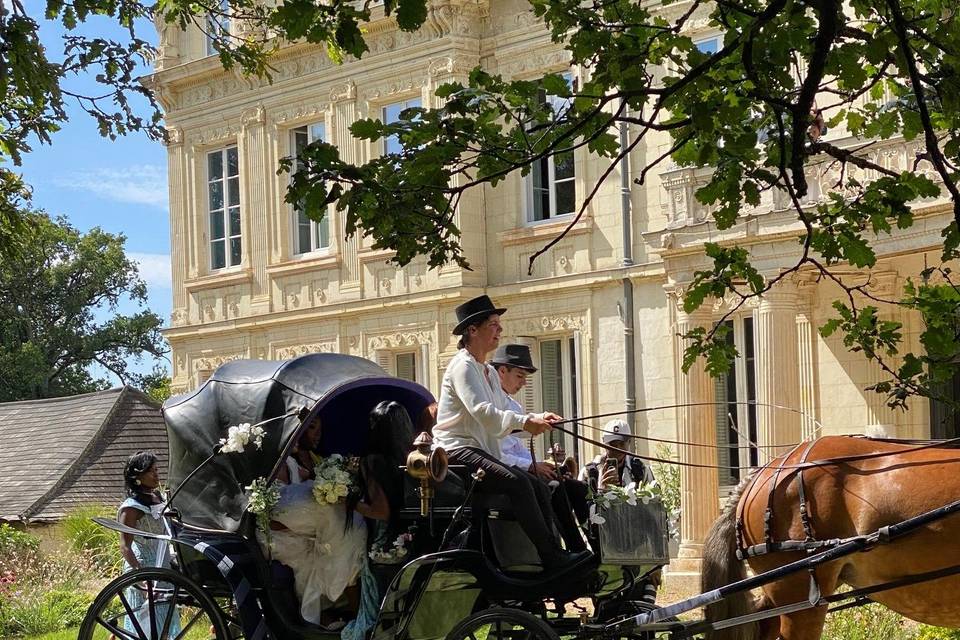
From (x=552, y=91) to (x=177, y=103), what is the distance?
69.3ft

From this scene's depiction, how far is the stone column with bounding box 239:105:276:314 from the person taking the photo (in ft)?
81.9

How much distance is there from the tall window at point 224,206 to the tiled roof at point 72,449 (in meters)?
3.70

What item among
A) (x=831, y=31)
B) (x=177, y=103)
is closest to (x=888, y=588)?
(x=831, y=31)

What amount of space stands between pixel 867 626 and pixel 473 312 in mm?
4479

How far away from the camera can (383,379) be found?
30.4ft

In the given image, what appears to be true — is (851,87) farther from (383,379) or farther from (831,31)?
(383,379)

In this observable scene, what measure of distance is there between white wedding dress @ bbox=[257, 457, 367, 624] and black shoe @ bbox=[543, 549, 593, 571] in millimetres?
1229

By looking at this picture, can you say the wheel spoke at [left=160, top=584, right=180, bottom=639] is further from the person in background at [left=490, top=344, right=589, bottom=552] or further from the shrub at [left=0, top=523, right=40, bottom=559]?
the shrub at [left=0, top=523, right=40, bottom=559]

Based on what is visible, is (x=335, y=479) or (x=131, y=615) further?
(x=131, y=615)

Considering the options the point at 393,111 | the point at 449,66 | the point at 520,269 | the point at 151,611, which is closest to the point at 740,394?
the point at 520,269

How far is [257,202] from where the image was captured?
82.4ft

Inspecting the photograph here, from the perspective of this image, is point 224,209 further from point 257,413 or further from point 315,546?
point 315,546

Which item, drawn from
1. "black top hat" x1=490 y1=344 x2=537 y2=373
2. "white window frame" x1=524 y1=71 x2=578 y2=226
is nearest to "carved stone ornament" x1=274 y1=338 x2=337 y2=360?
"white window frame" x1=524 y1=71 x2=578 y2=226

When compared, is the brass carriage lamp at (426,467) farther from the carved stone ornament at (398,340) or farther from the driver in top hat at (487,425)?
the carved stone ornament at (398,340)
